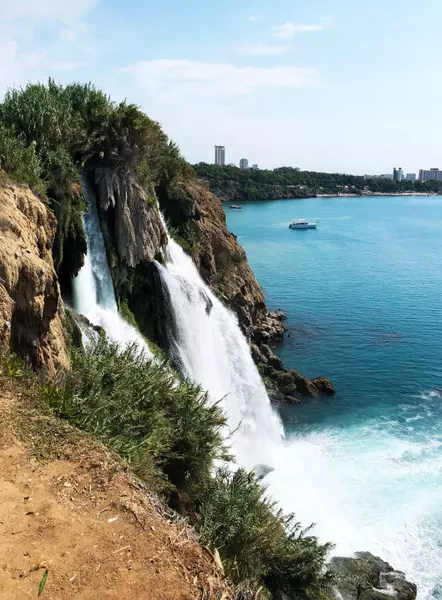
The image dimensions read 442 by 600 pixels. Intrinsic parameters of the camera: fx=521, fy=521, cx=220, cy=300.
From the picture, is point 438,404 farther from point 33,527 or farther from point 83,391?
point 33,527

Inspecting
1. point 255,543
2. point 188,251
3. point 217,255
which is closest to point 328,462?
point 255,543

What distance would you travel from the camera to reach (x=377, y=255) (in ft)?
206

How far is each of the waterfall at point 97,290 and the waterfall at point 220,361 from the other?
2627 mm

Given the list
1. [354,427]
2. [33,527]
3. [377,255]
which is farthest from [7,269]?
[377,255]

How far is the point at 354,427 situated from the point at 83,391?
18.2 meters

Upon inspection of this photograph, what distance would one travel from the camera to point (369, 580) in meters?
14.8

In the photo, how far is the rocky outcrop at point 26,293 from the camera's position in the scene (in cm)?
1018

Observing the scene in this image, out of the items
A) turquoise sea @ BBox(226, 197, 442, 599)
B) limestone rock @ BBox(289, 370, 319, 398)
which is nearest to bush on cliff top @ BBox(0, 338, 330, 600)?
turquoise sea @ BBox(226, 197, 442, 599)

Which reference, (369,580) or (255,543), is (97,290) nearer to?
(255,543)

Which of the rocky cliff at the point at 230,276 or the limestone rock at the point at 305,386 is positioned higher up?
the rocky cliff at the point at 230,276

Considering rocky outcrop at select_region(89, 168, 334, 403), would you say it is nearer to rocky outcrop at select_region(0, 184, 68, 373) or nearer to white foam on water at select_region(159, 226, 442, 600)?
white foam on water at select_region(159, 226, 442, 600)

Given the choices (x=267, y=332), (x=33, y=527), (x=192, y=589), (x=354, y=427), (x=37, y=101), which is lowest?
(x=354, y=427)

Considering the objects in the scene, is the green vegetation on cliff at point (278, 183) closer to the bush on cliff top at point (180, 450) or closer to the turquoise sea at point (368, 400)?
the turquoise sea at point (368, 400)

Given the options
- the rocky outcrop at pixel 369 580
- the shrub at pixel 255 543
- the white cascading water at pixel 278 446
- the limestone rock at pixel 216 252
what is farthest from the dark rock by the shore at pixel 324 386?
the shrub at pixel 255 543
